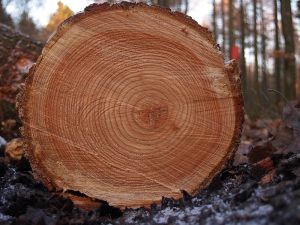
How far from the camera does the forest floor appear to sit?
1711 millimetres

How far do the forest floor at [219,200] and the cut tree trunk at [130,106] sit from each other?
0.48 feet

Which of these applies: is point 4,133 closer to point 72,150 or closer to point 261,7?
point 72,150

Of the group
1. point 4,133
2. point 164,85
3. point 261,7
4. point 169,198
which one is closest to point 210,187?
point 169,198

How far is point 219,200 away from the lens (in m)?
2.17

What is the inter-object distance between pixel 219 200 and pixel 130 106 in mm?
747

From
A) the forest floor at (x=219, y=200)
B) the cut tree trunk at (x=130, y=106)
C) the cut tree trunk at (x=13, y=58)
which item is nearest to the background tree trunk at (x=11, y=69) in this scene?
the cut tree trunk at (x=13, y=58)

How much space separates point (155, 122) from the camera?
8.21ft

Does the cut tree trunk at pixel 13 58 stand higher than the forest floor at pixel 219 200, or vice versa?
the cut tree trunk at pixel 13 58

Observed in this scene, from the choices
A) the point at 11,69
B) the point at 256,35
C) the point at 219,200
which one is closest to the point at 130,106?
the point at 219,200

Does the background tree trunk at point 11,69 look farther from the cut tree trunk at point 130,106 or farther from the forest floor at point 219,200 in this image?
the cut tree trunk at point 130,106

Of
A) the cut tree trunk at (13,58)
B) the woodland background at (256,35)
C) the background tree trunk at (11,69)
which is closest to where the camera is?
the background tree trunk at (11,69)

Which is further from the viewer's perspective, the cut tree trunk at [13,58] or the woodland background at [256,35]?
the woodland background at [256,35]

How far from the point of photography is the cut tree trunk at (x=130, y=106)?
8.10 feet

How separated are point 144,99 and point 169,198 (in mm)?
598
